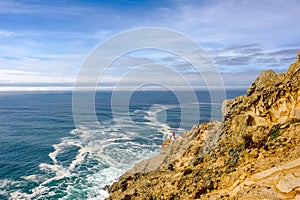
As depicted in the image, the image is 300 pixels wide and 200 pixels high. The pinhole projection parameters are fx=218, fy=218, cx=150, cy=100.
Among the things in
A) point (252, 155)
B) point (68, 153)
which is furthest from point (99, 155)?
point (252, 155)

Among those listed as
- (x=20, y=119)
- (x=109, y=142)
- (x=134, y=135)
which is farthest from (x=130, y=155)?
(x=20, y=119)

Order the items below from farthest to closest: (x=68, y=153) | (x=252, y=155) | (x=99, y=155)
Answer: (x=68, y=153)
(x=99, y=155)
(x=252, y=155)

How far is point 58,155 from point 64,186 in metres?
18.6

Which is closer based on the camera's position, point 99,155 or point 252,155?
point 252,155

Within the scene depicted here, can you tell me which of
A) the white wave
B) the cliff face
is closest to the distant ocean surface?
the white wave

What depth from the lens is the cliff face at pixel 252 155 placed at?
15.7 metres

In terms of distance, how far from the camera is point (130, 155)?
59.7 meters

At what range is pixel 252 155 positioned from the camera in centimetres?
1938

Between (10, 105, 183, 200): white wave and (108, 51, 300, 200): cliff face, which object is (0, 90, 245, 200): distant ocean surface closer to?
(10, 105, 183, 200): white wave

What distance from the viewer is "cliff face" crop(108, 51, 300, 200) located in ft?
A: 51.4

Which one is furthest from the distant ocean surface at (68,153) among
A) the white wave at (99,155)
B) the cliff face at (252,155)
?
the cliff face at (252,155)

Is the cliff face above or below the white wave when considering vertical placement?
above

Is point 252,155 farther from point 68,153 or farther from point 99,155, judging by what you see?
point 68,153

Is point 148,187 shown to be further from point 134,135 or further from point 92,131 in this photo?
point 92,131
